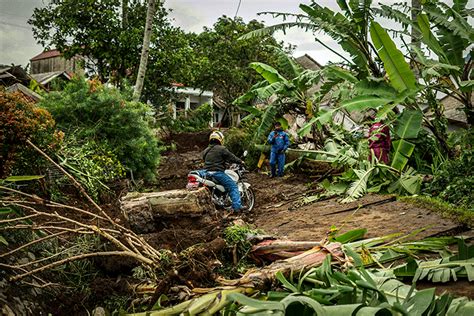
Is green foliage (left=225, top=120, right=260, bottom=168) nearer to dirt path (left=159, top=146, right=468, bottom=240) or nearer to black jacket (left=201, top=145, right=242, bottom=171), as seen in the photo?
dirt path (left=159, top=146, right=468, bottom=240)

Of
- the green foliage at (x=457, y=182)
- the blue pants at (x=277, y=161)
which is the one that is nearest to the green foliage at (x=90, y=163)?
the blue pants at (x=277, y=161)

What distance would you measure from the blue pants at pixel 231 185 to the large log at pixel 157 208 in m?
1.78

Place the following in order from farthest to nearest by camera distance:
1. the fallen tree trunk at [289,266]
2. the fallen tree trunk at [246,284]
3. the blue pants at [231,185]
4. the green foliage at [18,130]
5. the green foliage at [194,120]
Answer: the green foliage at [194,120] < the blue pants at [231,185] < the green foliage at [18,130] < the fallen tree trunk at [289,266] < the fallen tree trunk at [246,284]

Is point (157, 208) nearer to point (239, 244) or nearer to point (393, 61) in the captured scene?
point (239, 244)

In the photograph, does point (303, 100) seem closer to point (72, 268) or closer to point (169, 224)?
point (169, 224)

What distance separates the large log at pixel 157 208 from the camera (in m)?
6.84

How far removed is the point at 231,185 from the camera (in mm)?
8836

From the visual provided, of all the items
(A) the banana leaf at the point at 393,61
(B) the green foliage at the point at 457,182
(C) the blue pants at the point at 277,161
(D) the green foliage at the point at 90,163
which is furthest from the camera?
(C) the blue pants at the point at 277,161

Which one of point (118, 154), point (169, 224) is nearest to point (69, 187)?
point (118, 154)

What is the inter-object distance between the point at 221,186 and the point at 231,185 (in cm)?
21

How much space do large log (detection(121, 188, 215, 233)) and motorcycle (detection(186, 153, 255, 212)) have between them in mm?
1661

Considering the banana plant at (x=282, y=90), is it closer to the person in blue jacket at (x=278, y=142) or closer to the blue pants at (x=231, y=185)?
the person in blue jacket at (x=278, y=142)

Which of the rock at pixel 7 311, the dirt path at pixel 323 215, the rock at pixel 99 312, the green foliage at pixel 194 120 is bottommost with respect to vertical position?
the rock at pixel 99 312

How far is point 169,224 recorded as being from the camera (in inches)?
272
